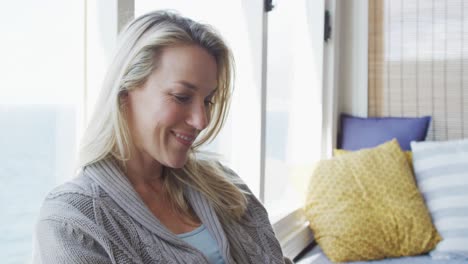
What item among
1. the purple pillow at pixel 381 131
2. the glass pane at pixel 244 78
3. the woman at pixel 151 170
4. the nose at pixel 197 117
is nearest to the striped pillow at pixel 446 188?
the purple pillow at pixel 381 131

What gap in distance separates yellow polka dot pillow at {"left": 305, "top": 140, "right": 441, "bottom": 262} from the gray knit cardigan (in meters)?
1.11

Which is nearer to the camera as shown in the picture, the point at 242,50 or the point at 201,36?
the point at 201,36

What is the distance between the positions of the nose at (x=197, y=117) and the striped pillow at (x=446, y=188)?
1548 millimetres

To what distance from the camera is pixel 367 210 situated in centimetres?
235

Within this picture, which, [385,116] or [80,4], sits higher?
[80,4]

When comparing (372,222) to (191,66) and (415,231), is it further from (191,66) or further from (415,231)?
(191,66)

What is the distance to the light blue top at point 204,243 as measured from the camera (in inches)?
48.4

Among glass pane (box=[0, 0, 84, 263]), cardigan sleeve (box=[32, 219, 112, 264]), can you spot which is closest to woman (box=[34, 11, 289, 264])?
cardigan sleeve (box=[32, 219, 112, 264])

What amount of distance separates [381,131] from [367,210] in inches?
26.3

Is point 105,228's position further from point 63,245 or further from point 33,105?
point 33,105

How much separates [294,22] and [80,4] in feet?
5.42

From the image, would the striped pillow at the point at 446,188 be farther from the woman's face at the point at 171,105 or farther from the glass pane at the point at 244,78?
the woman's face at the point at 171,105

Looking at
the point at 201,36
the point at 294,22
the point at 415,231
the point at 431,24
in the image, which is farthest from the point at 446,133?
the point at 201,36

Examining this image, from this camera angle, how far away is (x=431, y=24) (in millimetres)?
2953
